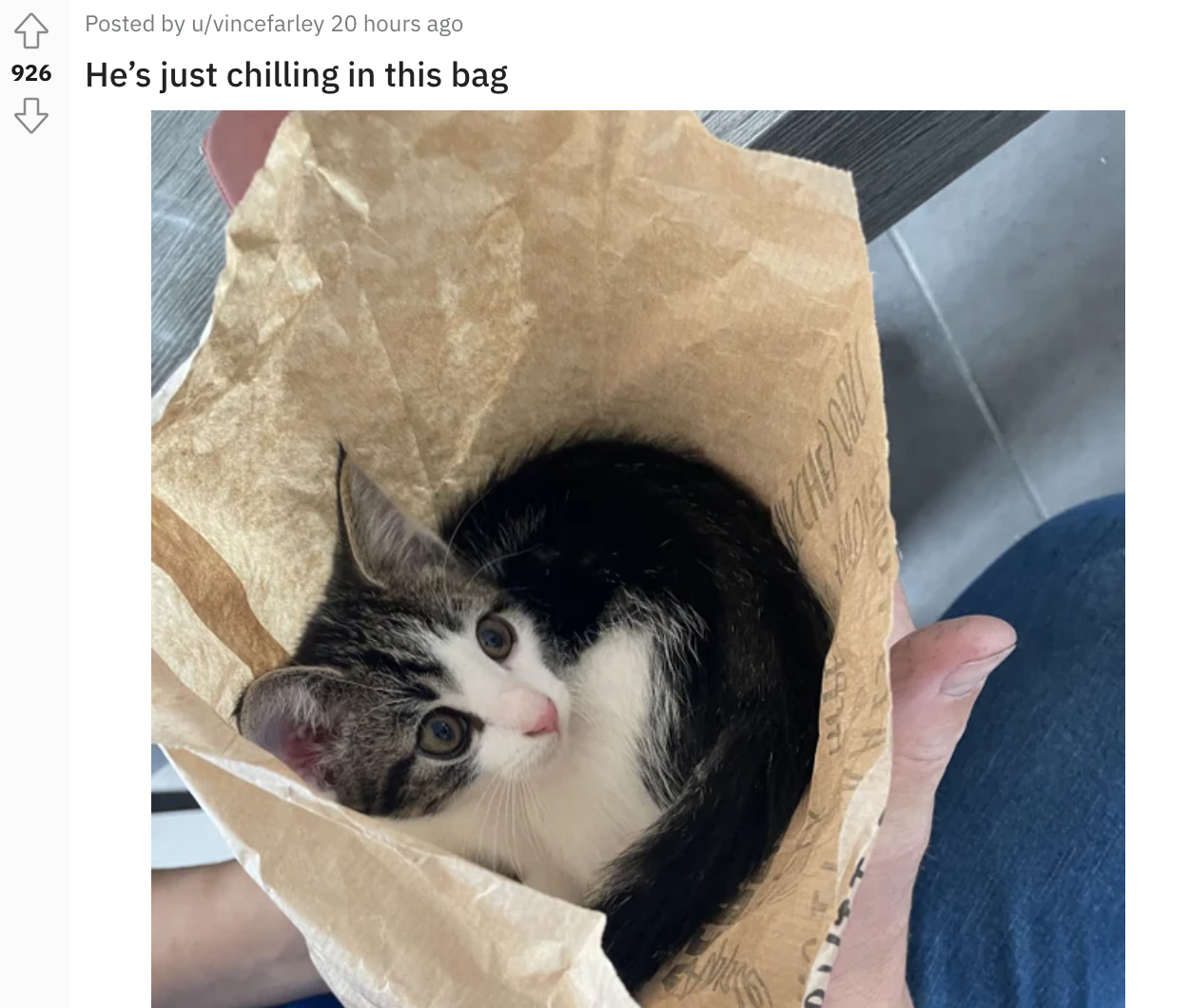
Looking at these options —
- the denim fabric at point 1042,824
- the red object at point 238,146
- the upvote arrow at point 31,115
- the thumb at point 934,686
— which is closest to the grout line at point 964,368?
the denim fabric at point 1042,824

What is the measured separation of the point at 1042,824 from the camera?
2.43 ft

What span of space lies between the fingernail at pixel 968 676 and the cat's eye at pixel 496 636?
13.1 inches

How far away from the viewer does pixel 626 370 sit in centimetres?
70

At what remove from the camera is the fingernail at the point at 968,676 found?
0.51 m

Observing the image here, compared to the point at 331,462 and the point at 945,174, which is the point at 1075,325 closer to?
the point at 945,174

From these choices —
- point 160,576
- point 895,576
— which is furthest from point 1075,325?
point 160,576

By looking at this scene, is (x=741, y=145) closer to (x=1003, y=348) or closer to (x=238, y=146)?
(x=238, y=146)

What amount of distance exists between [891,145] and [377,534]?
47 centimetres

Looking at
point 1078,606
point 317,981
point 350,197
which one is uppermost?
point 350,197

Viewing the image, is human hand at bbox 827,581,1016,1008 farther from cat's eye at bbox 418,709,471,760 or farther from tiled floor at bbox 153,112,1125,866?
tiled floor at bbox 153,112,1125,866

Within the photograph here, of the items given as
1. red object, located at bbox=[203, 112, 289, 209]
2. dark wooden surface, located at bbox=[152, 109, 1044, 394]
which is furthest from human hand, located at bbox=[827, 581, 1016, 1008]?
red object, located at bbox=[203, 112, 289, 209]

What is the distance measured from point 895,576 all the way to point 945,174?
0.49 meters

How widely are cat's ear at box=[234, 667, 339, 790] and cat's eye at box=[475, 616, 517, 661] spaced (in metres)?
0.13

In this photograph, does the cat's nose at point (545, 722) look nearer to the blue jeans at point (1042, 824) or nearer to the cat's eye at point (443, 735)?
the cat's eye at point (443, 735)
